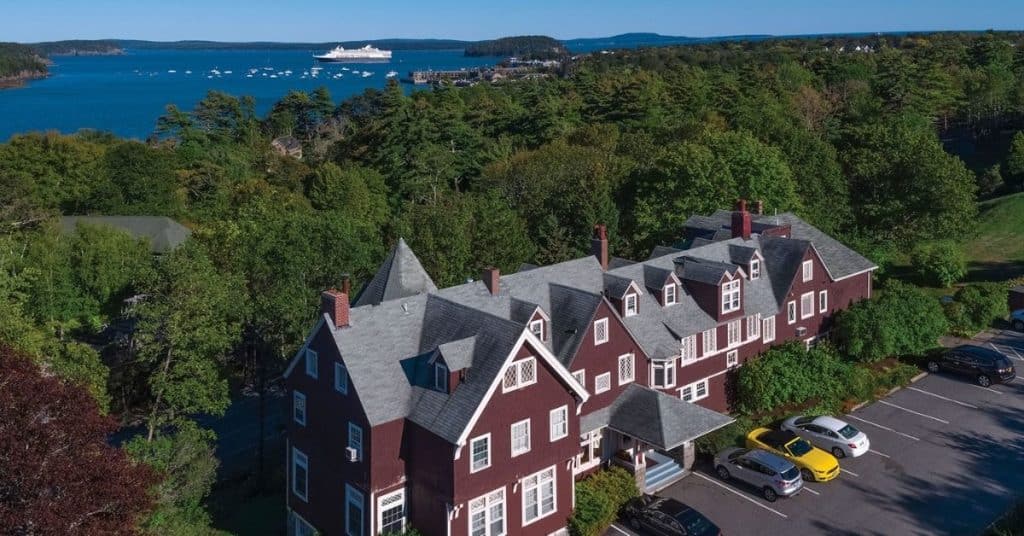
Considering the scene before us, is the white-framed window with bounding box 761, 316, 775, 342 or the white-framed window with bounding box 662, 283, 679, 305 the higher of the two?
the white-framed window with bounding box 662, 283, 679, 305

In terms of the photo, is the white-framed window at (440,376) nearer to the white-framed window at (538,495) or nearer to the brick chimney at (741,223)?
the white-framed window at (538,495)

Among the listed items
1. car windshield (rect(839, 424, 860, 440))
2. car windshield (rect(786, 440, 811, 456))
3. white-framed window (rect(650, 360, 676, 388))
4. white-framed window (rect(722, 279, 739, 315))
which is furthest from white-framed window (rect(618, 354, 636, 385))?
car windshield (rect(839, 424, 860, 440))

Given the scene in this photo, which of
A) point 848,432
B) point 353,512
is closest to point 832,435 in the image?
point 848,432

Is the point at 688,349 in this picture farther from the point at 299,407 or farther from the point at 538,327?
the point at 299,407

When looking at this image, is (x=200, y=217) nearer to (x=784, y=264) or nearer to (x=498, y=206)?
(x=498, y=206)

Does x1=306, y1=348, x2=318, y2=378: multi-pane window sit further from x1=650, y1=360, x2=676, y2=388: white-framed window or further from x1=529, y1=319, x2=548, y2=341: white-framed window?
x1=650, y1=360, x2=676, y2=388: white-framed window

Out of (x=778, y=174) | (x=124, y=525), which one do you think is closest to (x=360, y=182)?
(x=778, y=174)

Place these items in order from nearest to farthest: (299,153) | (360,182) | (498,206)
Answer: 1. (498,206)
2. (360,182)
3. (299,153)
